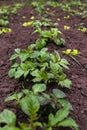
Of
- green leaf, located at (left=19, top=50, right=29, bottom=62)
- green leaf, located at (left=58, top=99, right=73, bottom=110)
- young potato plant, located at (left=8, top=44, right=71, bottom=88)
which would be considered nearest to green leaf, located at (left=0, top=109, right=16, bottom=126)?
green leaf, located at (left=58, top=99, right=73, bottom=110)

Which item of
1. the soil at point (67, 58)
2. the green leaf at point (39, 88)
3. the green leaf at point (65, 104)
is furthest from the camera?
the soil at point (67, 58)

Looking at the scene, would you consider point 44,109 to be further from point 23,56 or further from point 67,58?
point 67,58

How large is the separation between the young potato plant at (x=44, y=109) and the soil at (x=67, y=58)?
16 centimetres

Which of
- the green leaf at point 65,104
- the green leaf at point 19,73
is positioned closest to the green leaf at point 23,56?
the green leaf at point 19,73

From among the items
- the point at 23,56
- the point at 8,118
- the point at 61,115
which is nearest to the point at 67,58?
the point at 23,56

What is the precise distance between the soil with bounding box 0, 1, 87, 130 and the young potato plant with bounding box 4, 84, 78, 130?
16 centimetres

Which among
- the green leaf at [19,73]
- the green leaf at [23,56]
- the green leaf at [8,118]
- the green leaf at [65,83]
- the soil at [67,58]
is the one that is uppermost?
the green leaf at [8,118]

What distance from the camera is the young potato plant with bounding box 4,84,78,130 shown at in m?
2.13

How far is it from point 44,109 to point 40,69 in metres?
0.57

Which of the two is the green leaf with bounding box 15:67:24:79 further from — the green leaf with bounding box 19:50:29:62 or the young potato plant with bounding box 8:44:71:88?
the green leaf with bounding box 19:50:29:62

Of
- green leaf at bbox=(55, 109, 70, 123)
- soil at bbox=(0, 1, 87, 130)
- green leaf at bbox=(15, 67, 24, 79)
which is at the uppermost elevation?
green leaf at bbox=(55, 109, 70, 123)

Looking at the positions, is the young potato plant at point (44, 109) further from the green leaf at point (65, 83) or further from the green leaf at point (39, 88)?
the green leaf at point (65, 83)

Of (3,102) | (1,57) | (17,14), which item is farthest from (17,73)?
(17,14)

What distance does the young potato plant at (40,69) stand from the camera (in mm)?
2695
